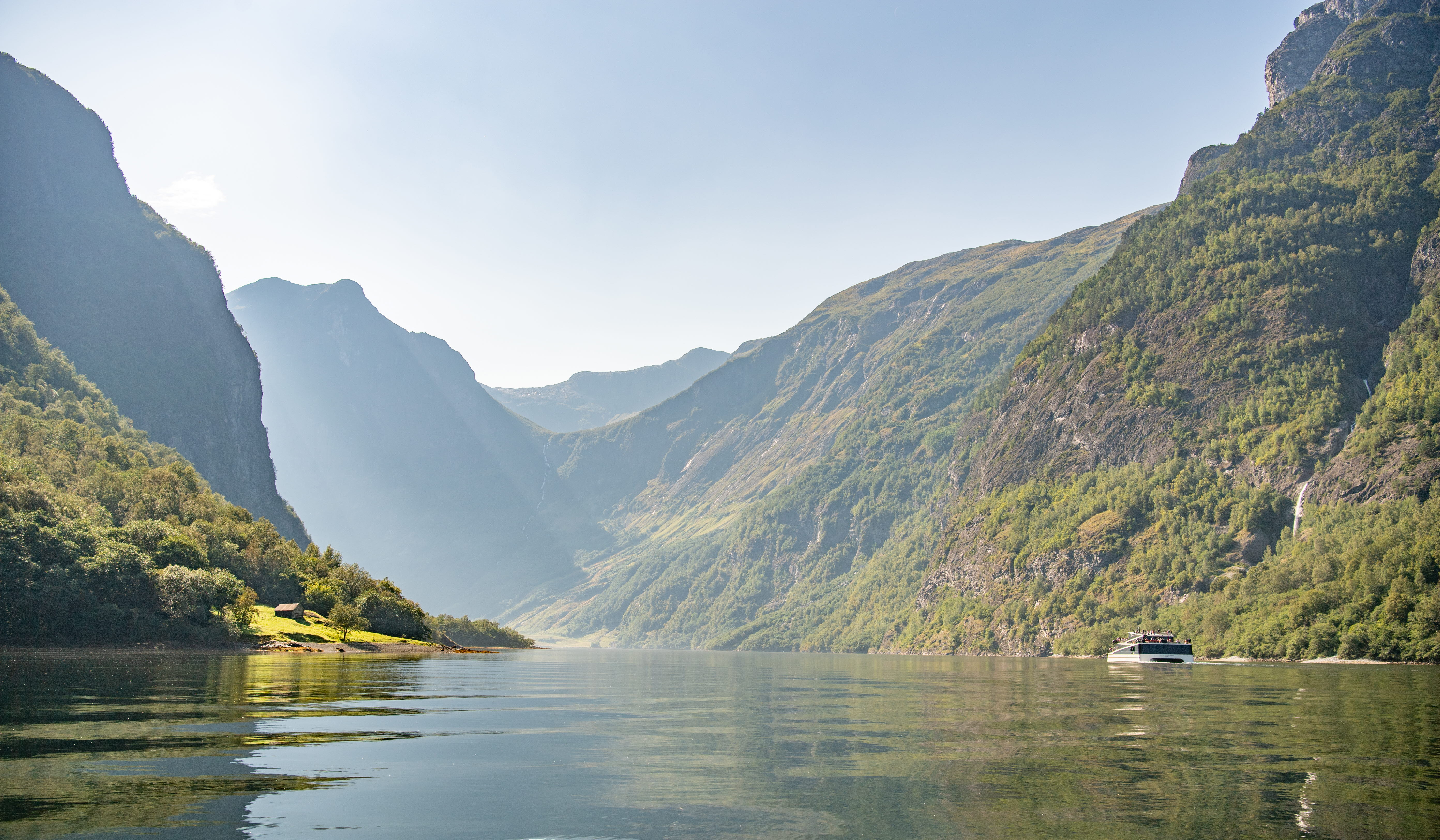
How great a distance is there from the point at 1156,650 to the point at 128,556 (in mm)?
154734

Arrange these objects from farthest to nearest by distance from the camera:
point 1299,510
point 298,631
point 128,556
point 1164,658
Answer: point 1299,510
point 1164,658
point 298,631
point 128,556

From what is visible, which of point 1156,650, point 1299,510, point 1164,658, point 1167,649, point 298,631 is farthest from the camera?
point 1299,510

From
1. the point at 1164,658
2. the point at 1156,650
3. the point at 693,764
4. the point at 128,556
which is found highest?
the point at 128,556

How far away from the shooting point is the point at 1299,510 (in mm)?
194125

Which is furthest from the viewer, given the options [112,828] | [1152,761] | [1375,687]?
[1375,687]

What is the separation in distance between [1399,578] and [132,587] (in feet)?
543

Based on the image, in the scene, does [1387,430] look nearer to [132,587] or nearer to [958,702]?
[958,702]

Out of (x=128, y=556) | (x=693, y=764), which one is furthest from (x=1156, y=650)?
(x=128, y=556)

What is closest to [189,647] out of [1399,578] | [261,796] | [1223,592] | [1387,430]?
[261,796]

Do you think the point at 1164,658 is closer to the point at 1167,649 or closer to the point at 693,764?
the point at 1167,649

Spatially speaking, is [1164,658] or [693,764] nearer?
[693,764]

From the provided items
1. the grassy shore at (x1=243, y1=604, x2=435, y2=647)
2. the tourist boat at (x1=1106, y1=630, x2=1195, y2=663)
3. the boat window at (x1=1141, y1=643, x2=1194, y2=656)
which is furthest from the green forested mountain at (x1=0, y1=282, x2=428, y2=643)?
the boat window at (x1=1141, y1=643, x2=1194, y2=656)

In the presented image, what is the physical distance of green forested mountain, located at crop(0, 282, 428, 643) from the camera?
324 feet

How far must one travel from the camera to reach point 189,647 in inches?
4144
